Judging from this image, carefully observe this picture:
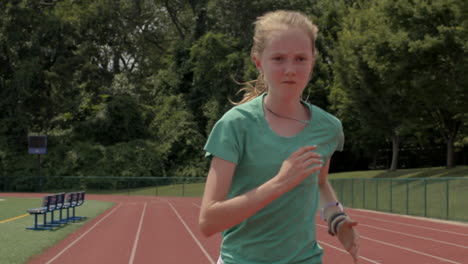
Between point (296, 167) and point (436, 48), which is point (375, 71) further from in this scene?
point (296, 167)

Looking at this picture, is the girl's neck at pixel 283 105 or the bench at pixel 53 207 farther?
the bench at pixel 53 207

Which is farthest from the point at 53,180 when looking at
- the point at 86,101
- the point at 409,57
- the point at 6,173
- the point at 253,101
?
the point at 253,101

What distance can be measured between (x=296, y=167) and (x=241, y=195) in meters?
0.20

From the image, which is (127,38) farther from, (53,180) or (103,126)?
(53,180)

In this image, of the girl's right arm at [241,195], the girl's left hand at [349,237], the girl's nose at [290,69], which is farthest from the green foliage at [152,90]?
the girl's right arm at [241,195]

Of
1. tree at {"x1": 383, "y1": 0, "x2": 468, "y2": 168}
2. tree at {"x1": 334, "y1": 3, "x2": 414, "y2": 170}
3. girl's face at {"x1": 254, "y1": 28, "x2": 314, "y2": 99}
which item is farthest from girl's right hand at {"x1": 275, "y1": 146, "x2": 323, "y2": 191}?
tree at {"x1": 334, "y1": 3, "x2": 414, "y2": 170}

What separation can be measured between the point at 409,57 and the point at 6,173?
29.1 metres

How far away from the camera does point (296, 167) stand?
1.79 metres

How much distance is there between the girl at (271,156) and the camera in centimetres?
188

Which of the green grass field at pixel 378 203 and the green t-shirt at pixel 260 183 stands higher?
the green t-shirt at pixel 260 183

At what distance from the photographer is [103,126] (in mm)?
47219

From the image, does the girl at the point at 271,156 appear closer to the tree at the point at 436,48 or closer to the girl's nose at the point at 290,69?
the girl's nose at the point at 290,69

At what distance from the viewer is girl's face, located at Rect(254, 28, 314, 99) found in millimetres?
1948

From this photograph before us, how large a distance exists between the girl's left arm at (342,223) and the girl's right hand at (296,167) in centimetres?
45
